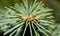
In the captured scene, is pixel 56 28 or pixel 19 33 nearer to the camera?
pixel 19 33

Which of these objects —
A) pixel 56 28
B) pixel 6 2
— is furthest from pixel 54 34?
pixel 6 2

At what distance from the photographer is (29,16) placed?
45cm

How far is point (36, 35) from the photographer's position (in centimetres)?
44

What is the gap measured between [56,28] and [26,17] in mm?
148

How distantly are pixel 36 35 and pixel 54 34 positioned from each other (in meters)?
0.10

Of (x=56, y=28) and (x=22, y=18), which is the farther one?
(x=56, y=28)

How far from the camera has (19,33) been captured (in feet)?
1.49

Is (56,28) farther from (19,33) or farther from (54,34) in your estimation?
(19,33)

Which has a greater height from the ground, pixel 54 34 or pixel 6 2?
pixel 6 2

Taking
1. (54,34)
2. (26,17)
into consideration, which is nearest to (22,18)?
(26,17)

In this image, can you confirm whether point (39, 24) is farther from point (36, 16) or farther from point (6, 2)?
point (6, 2)

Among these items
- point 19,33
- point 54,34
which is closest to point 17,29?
point 19,33

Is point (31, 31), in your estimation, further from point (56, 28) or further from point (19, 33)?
point (56, 28)

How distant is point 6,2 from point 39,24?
5.0 inches
